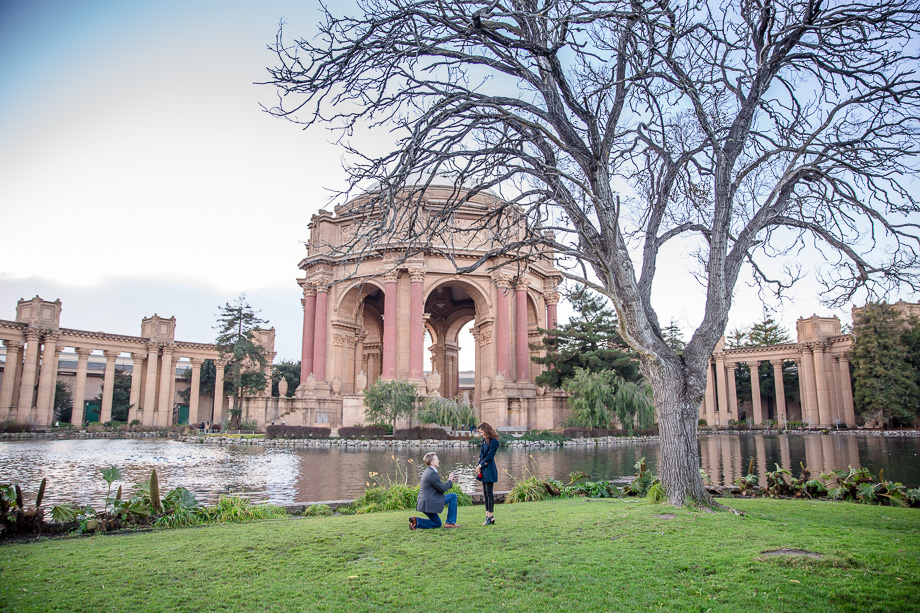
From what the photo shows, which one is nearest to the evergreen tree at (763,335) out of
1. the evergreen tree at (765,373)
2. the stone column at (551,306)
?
the evergreen tree at (765,373)

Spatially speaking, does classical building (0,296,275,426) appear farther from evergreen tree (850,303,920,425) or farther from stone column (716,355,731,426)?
evergreen tree (850,303,920,425)

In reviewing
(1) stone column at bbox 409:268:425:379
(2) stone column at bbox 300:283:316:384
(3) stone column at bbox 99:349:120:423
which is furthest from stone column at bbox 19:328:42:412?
(1) stone column at bbox 409:268:425:379

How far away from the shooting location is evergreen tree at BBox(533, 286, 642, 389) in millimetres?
34562

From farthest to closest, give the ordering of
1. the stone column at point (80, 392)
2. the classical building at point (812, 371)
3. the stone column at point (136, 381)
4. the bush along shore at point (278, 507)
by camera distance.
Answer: the stone column at point (136, 381), the classical building at point (812, 371), the stone column at point (80, 392), the bush along shore at point (278, 507)

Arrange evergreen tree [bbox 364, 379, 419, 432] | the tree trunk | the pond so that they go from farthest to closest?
evergreen tree [bbox 364, 379, 419, 432] < the pond < the tree trunk

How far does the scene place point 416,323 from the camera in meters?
38.6

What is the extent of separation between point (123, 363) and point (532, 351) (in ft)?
208

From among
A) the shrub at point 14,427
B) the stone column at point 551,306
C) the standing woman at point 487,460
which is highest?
the stone column at point 551,306

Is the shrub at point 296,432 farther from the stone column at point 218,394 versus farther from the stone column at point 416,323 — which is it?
the stone column at point 218,394

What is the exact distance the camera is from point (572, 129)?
26.2ft

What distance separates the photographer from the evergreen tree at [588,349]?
34.6 m

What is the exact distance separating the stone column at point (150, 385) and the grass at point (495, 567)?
2090 inches

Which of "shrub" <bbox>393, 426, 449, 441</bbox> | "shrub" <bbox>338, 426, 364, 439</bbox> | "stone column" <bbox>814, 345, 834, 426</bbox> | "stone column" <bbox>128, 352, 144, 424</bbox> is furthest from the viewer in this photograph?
"stone column" <bbox>128, 352, 144, 424</bbox>

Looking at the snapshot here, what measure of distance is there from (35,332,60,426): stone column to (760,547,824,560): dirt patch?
54.7 meters
